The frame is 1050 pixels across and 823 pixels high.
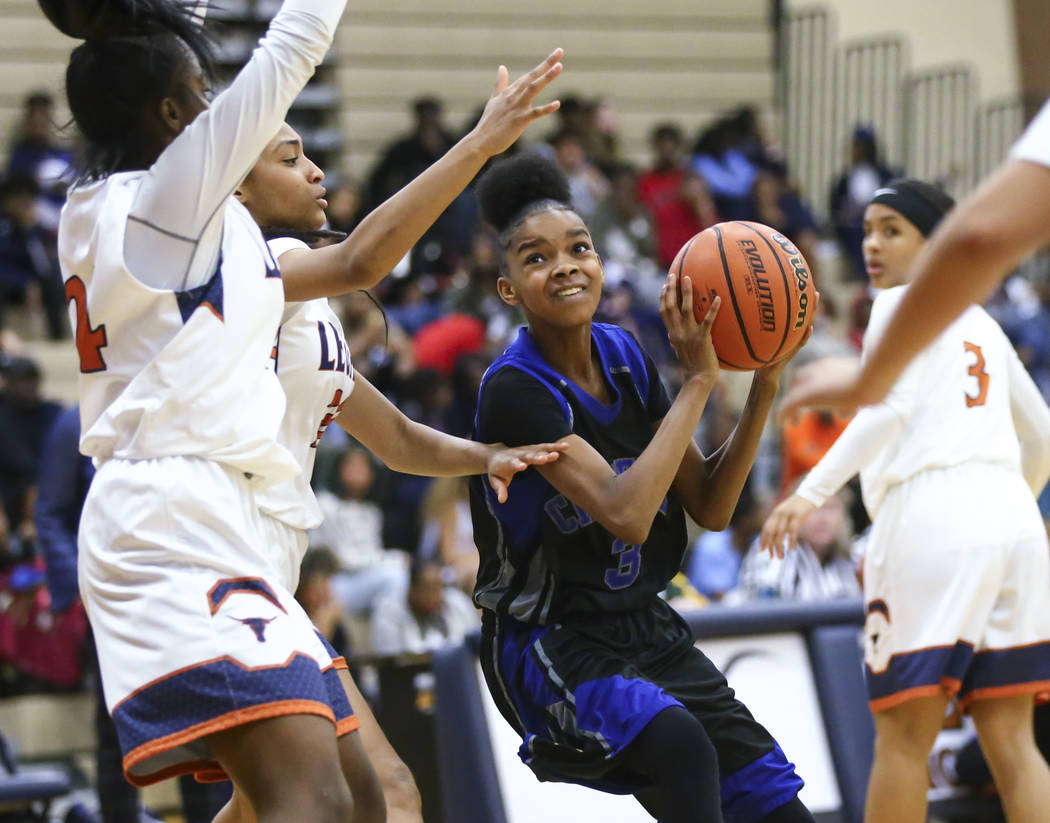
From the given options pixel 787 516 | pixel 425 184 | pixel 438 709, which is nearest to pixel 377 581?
pixel 438 709

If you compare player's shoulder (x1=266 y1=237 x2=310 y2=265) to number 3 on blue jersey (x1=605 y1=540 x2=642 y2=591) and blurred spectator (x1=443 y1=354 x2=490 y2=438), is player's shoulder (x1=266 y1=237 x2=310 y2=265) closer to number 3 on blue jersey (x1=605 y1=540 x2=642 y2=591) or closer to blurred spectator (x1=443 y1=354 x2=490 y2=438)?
number 3 on blue jersey (x1=605 y1=540 x2=642 y2=591)

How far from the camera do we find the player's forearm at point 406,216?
3061mm

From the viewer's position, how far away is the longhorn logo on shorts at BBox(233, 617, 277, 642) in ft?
8.98

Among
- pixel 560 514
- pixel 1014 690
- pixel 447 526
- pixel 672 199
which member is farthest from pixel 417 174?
pixel 560 514

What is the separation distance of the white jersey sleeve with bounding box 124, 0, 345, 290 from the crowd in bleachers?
107 inches

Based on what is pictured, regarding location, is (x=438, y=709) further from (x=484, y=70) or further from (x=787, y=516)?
(x=484, y=70)

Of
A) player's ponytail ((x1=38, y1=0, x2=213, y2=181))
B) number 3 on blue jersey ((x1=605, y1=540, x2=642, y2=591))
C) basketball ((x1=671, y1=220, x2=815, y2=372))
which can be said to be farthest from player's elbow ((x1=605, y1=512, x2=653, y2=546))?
player's ponytail ((x1=38, y1=0, x2=213, y2=181))

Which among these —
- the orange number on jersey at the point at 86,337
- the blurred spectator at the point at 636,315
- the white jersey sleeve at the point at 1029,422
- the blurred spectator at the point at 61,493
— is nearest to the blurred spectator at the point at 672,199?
the blurred spectator at the point at 636,315

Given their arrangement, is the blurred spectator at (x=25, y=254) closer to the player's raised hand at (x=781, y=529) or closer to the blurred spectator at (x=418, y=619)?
the blurred spectator at (x=418, y=619)

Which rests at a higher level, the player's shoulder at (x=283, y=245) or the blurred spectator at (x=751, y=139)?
the blurred spectator at (x=751, y=139)

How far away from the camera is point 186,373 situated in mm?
2787

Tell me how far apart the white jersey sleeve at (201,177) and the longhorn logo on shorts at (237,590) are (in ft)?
1.95

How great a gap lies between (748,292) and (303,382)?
1.13 metres

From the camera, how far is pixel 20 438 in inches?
323
